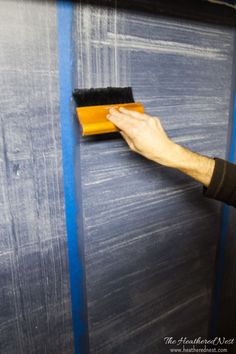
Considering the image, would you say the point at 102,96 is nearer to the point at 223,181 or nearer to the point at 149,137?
the point at 149,137

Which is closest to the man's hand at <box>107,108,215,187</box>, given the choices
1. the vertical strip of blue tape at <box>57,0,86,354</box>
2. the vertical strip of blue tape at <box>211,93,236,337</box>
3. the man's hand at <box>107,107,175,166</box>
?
the man's hand at <box>107,107,175,166</box>

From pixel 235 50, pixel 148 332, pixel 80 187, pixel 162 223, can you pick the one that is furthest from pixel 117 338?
pixel 235 50

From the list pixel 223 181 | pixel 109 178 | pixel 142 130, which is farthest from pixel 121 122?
pixel 223 181

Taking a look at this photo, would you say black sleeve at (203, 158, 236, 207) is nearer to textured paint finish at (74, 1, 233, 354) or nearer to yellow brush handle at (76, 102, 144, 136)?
textured paint finish at (74, 1, 233, 354)

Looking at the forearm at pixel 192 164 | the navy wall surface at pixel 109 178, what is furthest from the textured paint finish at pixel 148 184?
the forearm at pixel 192 164

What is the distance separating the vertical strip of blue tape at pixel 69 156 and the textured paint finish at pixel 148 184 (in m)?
0.02

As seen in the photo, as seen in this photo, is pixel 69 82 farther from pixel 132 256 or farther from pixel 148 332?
pixel 148 332

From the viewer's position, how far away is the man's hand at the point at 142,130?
647 mm

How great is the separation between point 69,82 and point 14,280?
1.55 feet

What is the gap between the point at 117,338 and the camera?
91 cm

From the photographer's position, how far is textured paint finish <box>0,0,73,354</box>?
0.57m

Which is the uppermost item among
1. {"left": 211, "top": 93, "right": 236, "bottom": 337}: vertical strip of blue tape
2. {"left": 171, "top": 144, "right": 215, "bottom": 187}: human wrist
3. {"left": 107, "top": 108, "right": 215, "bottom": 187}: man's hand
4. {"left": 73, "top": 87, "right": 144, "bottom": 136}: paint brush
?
{"left": 73, "top": 87, "right": 144, "bottom": 136}: paint brush

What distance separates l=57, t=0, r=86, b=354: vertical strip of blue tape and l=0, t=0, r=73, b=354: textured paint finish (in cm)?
1

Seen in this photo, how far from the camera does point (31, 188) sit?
647mm
